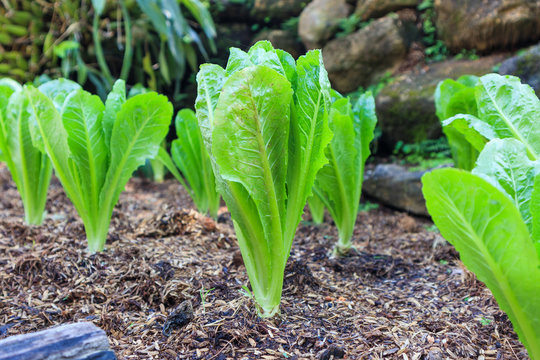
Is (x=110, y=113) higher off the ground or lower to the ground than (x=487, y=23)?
higher

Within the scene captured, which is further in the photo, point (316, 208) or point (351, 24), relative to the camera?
point (351, 24)

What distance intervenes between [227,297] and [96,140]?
1.11 metres

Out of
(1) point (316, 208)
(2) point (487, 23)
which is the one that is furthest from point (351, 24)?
(1) point (316, 208)

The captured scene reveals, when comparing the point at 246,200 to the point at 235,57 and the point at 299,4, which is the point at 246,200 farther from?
the point at 299,4

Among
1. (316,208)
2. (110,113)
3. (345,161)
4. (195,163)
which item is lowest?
(316,208)

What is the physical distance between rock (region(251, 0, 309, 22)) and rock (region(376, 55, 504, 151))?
2753 millimetres

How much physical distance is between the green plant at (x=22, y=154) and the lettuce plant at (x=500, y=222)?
2316 millimetres

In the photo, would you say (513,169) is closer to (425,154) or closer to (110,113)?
(110,113)

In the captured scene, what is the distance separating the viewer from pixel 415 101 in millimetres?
4094

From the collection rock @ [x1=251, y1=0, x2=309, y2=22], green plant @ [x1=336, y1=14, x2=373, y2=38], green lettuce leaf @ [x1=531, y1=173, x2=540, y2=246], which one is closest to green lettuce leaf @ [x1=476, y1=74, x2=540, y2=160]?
green lettuce leaf @ [x1=531, y1=173, x2=540, y2=246]

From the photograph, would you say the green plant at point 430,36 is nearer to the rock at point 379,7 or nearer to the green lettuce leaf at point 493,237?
the rock at point 379,7

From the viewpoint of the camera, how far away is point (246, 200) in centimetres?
137

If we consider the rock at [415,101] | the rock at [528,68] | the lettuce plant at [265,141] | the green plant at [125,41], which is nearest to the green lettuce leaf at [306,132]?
the lettuce plant at [265,141]

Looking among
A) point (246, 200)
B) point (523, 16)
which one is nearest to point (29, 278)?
point (246, 200)
